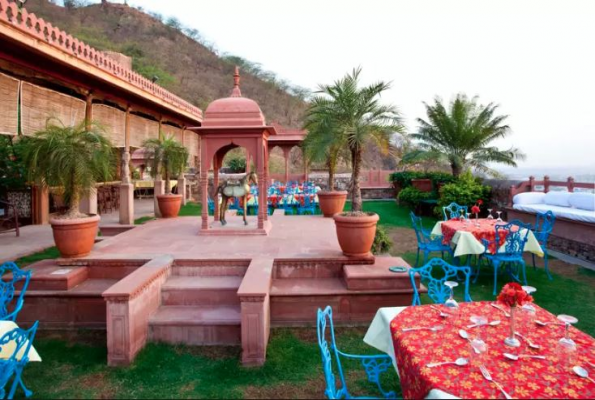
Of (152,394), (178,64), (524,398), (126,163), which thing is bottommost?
(152,394)

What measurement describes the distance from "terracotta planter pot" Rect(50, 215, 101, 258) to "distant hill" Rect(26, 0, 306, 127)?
3361 cm

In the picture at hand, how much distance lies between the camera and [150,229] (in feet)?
25.8

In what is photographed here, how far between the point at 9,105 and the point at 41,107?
0.83 meters

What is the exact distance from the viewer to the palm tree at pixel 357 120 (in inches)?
229

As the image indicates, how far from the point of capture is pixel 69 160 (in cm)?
516

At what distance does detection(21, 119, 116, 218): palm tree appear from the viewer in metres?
5.16

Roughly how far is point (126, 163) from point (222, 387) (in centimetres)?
814

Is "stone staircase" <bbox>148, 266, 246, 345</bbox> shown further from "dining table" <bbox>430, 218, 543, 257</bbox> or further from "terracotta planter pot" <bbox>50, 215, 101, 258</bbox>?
"dining table" <bbox>430, 218, 543, 257</bbox>

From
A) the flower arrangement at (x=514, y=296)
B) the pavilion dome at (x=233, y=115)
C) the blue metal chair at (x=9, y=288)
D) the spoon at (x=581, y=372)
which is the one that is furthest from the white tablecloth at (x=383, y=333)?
the pavilion dome at (x=233, y=115)

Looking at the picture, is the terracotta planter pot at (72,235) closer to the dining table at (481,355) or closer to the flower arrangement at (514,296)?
the dining table at (481,355)

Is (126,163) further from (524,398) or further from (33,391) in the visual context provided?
(524,398)

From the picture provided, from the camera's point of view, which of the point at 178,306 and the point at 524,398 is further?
the point at 178,306

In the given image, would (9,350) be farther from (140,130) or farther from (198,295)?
(140,130)

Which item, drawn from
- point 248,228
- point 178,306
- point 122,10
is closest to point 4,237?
point 248,228
